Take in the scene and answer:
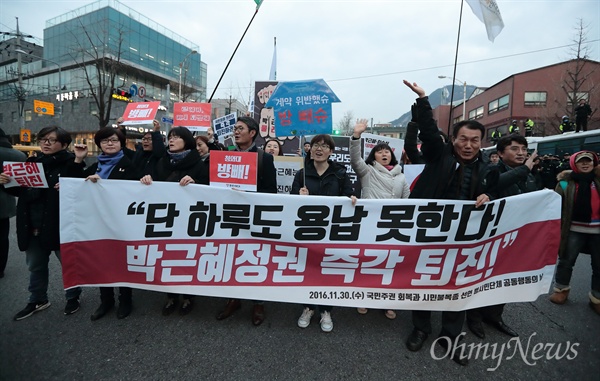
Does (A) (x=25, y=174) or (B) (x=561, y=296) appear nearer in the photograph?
(A) (x=25, y=174)

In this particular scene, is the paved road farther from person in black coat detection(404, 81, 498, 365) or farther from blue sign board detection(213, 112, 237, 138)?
blue sign board detection(213, 112, 237, 138)

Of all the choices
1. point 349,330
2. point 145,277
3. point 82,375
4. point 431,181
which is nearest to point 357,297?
point 349,330

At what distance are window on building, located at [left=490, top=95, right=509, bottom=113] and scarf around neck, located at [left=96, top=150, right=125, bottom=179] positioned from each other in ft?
119

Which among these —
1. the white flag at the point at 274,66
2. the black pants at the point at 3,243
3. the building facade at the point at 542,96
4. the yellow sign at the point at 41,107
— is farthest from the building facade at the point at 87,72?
the building facade at the point at 542,96

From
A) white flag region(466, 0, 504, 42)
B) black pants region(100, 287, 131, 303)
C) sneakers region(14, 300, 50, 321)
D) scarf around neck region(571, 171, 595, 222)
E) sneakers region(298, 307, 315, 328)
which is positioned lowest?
sneakers region(14, 300, 50, 321)

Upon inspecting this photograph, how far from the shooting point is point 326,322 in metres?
2.79

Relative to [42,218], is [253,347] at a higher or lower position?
lower

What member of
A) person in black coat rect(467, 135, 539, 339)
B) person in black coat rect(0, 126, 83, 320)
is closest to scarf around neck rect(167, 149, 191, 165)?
person in black coat rect(0, 126, 83, 320)

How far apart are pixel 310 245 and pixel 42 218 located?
2.81 meters

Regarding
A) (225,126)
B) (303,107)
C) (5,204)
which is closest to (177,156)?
(303,107)

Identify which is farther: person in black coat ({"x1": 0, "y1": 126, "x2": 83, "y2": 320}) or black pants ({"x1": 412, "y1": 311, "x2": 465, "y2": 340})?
person in black coat ({"x1": 0, "y1": 126, "x2": 83, "y2": 320})

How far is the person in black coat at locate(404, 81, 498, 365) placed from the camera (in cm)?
251

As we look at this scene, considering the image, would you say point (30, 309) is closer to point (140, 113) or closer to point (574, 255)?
point (140, 113)

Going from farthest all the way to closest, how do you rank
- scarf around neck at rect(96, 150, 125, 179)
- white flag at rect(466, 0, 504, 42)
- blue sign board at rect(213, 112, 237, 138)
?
1. blue sign board at rect(213, 112, 237, 138)
2. white flag at rect(466, 0, 504, 42)
3. scarf around neck at rect(96, 150, 125, 179)
